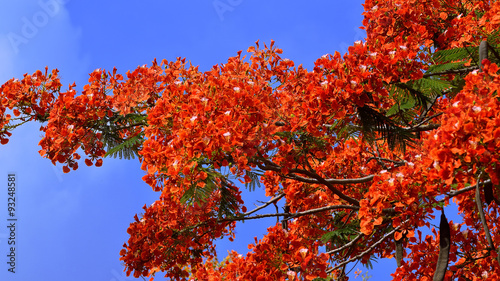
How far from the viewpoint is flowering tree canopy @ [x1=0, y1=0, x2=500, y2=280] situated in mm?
3438

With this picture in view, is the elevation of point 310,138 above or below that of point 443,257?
above

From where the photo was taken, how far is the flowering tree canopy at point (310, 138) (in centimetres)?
344

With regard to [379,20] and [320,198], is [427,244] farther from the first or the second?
[379,20]

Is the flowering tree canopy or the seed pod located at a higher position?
the flowering tree canopy

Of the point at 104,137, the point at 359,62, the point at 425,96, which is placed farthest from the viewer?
the point at 104,137

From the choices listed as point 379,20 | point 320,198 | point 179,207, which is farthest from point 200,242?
point 379,20

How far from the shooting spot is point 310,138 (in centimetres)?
439

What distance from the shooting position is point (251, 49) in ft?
17.9

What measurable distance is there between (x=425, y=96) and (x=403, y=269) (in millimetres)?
1542

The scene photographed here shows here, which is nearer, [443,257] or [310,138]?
[443,257]

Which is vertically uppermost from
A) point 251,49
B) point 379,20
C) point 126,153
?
point 251,49

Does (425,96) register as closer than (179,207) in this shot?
Yes

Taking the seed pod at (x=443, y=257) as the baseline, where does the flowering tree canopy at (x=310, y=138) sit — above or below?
above

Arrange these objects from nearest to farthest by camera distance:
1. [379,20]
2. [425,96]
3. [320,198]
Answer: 1. [425,96]
2. [379,20]
3. [320,198]
